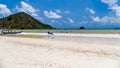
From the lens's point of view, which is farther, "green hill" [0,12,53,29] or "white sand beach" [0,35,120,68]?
"green hill" [0,12,53,29]

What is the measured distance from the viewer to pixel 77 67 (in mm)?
8438

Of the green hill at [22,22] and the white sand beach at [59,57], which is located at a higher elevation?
the green hill at [22,22]

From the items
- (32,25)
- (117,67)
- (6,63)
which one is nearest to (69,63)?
(117,67)

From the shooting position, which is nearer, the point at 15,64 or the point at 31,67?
the point at 31,67

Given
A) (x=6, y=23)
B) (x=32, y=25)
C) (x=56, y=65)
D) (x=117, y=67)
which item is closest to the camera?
(x=117, y=67)

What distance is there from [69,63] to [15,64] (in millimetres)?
2241

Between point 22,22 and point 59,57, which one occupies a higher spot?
point 22,22

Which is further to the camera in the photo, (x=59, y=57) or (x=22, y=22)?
(x=22, y=22)

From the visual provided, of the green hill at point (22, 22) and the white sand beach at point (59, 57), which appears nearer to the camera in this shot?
the white sand beach at point (59, 57)

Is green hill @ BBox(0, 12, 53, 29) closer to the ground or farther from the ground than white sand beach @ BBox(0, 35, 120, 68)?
farther from the ground

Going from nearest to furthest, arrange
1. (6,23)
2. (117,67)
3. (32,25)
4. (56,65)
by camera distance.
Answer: (117,67), (56,65), (6,23), (32,25)

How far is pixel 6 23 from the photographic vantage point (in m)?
155

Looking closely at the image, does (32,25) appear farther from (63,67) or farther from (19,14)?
(63,67)

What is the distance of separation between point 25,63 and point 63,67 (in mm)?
1820
